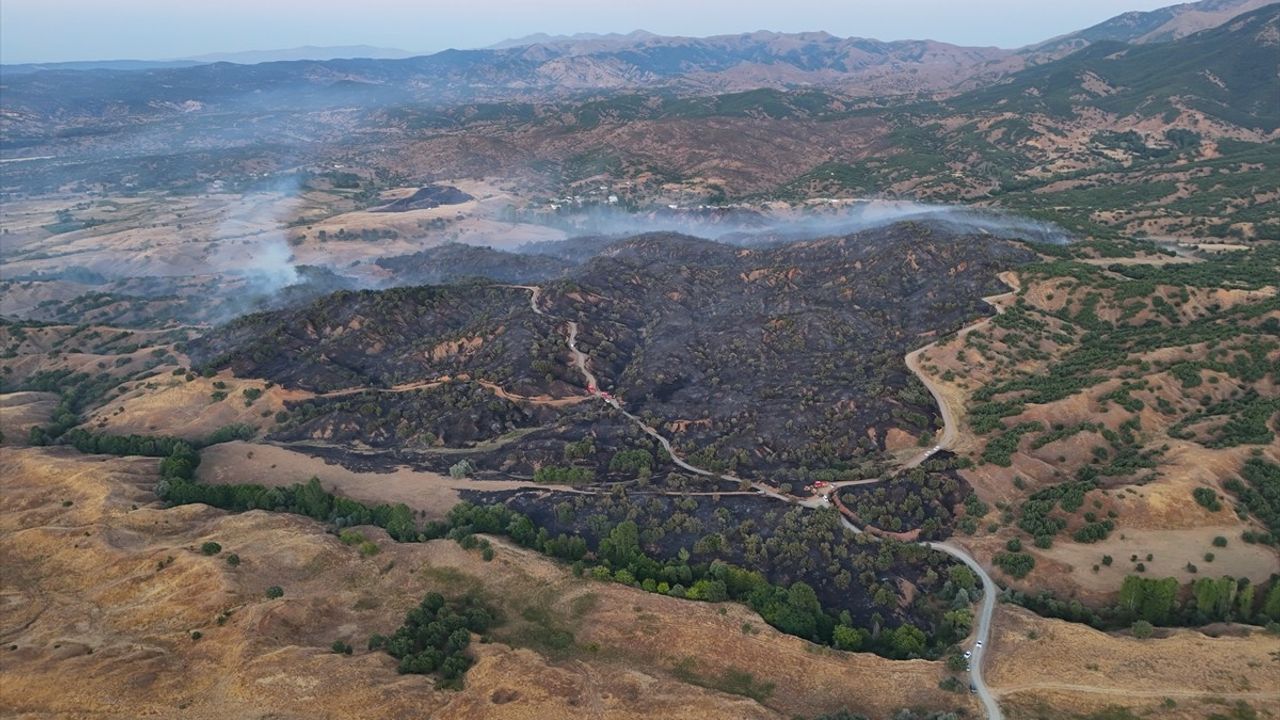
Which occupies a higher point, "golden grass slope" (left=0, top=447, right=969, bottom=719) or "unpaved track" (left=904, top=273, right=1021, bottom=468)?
"unpaved track" (left=904, top=273, right=1021, bottom=468)

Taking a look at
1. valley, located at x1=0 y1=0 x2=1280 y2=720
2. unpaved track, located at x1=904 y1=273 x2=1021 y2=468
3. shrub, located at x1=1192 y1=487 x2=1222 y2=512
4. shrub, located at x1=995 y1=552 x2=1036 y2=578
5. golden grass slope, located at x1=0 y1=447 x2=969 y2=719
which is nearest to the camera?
golden grass slope, located at x1=0 y1=447 x2=969 y2=719

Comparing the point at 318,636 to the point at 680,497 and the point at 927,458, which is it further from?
the point at 927,458

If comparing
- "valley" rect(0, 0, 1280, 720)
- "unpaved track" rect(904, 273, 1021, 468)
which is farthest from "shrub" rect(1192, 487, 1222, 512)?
"unpaved track" rect(904, 273, 1021, 468)

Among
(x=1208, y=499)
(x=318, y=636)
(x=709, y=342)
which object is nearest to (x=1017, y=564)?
(x=1208, y=499)

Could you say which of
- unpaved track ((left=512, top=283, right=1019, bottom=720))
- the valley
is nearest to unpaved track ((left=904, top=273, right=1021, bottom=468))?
unpaved track ((left=512, top=283, right=1019, bottom=720))

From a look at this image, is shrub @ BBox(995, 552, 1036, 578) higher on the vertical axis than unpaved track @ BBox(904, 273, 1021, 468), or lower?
lower

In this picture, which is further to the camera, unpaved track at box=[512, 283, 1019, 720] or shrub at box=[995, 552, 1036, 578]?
shrub at box=[995, 552, 1036, 578]

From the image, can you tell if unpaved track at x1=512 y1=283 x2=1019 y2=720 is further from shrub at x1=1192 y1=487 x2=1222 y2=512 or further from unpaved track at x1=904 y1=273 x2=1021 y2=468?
shrub at x1=1192 y1=487 x2=1222 y2=512

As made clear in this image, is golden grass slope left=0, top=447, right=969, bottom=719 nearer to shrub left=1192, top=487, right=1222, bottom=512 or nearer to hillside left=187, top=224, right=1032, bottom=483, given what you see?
hillside left=187, top=224, right=1032, bottom=483

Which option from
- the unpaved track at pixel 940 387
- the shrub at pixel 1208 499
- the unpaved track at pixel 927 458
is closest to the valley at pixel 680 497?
the shrub at pixel 1208 499

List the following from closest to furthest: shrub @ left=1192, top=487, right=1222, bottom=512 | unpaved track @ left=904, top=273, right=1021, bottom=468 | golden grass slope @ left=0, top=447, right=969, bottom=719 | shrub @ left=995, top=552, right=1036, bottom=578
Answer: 1. golden grass slope @ left=0, top=447, right=969, bottom=719
2. shrub @ left=995, top=552, right=1036, bottom=578
3. shrub @ left=1192, top=487, right=1222, bottom=512
4. unpaved track @ left=904, top=273, right=1021, bottom=468

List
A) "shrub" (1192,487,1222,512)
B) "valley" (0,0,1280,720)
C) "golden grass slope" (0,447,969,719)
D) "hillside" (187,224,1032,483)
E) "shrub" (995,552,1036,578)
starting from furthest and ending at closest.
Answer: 1. "hillside" (187,224,1032,483)
2. "shrub" (1192,487,1222,512)
3. "shrub" (995,552,1036,578)
4. "valley" (0,0,1280,720)
5. "golden grass slope" (0,447,969,719)
